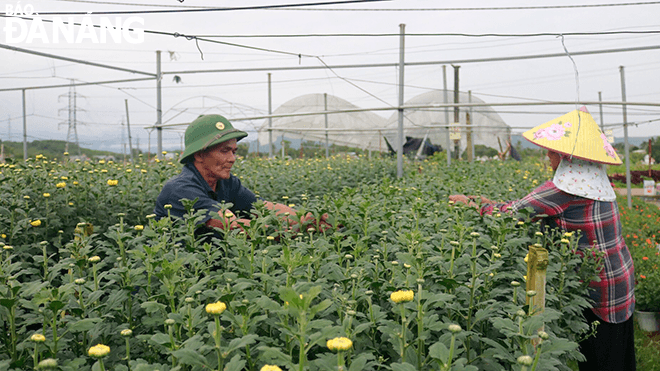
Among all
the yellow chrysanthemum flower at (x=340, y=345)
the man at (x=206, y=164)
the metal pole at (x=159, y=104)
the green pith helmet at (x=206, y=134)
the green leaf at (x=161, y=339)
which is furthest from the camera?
the metal pole at (x=159, y=104)

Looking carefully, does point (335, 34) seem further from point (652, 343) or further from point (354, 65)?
point (652, 343)

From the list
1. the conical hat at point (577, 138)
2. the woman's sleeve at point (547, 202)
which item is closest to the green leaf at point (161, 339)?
the woman's sleeve at point (547, 202)

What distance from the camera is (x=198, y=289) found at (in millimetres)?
1397

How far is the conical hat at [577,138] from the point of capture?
2.66 metres

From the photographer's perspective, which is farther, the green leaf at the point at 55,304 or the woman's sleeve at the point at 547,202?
the woman's sleeve at the point at 547,202

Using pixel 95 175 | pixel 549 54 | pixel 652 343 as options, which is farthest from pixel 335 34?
pixel 652 343

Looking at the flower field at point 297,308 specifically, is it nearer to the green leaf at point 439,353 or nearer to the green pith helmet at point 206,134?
the green leaf at point 439,353

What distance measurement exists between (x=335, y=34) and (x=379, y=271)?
7.25 metres

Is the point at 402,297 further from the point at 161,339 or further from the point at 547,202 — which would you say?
the point at 547,202

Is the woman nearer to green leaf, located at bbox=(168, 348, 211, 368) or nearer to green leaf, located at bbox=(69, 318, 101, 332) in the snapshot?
green leaf, located at bbox=(168, 348, 211, 368)

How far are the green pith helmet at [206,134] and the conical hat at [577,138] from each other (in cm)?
187

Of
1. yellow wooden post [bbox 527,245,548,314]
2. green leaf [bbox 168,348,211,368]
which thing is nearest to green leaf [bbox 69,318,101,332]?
green leaf [bbox 168,348,211,368]

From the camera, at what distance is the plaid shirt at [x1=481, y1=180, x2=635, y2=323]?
2.58 meters

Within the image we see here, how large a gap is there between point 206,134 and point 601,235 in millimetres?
2420
